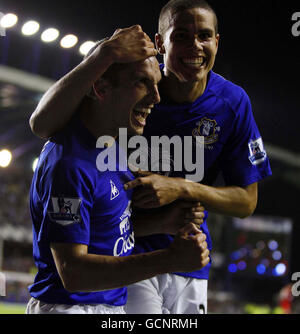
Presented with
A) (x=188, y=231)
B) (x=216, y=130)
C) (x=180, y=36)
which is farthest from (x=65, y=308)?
(x=180, y=36)

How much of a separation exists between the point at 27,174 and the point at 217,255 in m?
5.15

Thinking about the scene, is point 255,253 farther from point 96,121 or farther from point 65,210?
point 65,210

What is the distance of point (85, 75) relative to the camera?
1.54 meters

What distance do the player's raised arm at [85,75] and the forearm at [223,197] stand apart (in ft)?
1.72

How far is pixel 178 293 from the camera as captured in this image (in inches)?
83.8

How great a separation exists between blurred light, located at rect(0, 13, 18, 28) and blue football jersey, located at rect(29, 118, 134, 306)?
4330 millimetres

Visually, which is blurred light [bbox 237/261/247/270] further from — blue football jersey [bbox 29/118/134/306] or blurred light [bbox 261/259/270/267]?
blue football jersey [bbox 29/118/134/306]

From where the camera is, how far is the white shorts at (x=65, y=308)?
Answer: 1.50 metres

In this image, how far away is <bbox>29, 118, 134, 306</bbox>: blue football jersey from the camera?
142cm

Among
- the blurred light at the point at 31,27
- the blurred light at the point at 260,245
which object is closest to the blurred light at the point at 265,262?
the blurred light at the point at 260,245

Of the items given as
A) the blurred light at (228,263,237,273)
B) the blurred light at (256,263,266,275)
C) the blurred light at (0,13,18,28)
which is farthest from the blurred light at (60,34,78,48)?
the blurred light at (256,263,266,275)

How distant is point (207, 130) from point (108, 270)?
0.90 metres

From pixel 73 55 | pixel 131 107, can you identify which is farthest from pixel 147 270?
pixel 73 55

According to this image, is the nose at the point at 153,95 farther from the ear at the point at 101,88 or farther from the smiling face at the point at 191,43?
the smiling face at the point at 191,43
